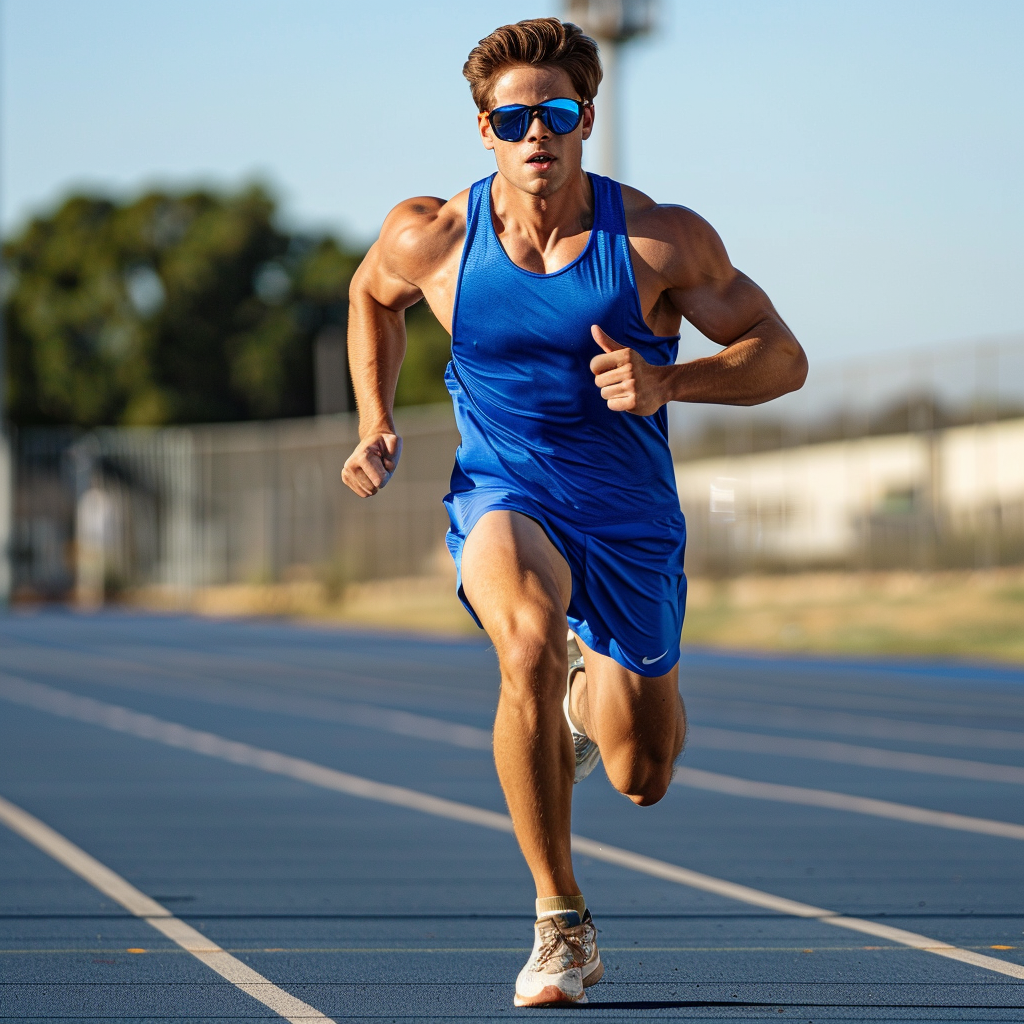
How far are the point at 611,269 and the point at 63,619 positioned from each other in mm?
32893

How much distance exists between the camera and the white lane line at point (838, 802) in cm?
839

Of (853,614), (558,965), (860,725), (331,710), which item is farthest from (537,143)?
(853,614)

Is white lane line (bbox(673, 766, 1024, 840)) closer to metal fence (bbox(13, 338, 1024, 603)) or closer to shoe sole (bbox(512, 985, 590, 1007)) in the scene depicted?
shoe sole (bbox(512, 985, 590, 1007))

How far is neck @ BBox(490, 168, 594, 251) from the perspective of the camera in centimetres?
496

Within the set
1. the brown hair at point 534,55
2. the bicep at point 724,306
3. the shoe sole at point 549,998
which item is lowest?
the shoe sole at point 549,998

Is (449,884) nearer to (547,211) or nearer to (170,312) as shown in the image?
(547,211)

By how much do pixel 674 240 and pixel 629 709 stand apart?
50.6 inches

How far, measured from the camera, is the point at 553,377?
16.3 ft

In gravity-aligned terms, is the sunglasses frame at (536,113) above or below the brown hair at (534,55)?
below

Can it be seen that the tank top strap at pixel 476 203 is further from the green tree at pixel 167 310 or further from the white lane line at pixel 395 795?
the green tree at pixel 167 310

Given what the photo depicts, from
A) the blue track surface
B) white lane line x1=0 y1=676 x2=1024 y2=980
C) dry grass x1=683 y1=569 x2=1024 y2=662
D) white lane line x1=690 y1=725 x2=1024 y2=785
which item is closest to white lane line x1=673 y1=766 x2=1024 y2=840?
the blue track surface

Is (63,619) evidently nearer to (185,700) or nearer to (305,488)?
(305,488)

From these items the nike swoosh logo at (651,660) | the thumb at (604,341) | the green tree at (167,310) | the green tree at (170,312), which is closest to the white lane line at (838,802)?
the nike swoosh logo at (651,660)

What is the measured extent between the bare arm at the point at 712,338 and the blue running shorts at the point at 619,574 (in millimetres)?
488
